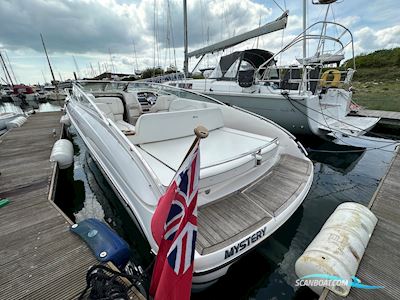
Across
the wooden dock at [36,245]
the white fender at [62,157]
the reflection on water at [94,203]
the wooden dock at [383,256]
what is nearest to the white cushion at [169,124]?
the reflection on water at [94,203]

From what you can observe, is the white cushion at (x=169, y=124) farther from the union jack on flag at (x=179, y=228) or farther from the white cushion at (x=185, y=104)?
the union jack on flag at (x=179, y=228)

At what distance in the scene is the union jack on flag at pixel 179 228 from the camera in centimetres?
128

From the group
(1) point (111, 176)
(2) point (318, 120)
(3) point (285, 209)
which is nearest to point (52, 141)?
(1) point (111, 176)

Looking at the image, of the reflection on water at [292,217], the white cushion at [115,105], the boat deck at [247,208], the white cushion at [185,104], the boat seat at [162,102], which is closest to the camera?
the boat deck at [247,208]

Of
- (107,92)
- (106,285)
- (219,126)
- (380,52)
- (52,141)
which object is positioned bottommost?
(52,141)

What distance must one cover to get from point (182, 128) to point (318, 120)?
4654mm

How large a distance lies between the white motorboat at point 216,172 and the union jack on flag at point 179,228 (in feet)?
1.32

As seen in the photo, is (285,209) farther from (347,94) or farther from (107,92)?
(347,94)

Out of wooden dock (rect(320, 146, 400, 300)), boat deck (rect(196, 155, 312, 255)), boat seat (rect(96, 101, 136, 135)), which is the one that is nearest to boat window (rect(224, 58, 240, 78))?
boat seat (rect(96, 101, 136, 135))

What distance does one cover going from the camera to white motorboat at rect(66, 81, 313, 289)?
2006 millimetres

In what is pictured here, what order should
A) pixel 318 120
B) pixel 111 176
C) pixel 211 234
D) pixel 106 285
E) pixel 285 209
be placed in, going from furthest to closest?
pixel 318 120, pixel 111 176, pixel 285 209, pixel 211 234, pixel 106 285

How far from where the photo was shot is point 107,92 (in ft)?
18.1

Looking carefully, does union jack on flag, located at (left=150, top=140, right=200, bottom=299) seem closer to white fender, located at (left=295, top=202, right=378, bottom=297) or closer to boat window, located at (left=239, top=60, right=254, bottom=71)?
white fender, located at (left=295, top=202, right=378, bottom=297)

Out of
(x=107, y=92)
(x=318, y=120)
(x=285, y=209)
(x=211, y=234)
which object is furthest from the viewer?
(x=318, y=120)
